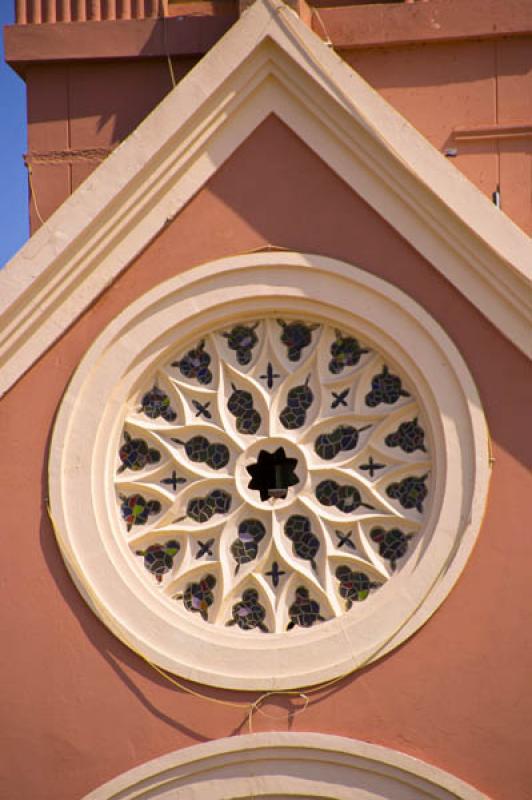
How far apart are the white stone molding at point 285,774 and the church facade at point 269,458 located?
22 millimetres

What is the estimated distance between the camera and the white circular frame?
53.2ft

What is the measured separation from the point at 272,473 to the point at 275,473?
7 cm

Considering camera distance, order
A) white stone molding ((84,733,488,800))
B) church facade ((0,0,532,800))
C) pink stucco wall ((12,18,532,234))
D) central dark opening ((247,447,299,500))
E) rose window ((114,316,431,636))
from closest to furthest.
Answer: white stone molding ((84,733,488,800)) → church facade ((0,0,532,800)) → rose window ((114,316,431,636)) → central dark opening ((247,447,299,500)) → pink stucco wall ((12,18,532,234))

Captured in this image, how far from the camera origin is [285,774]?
1620 centimetres

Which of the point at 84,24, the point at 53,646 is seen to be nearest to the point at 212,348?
the point at 53,646

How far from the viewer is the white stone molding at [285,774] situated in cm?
1600

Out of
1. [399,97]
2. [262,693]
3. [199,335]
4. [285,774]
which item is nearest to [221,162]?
[199,335]

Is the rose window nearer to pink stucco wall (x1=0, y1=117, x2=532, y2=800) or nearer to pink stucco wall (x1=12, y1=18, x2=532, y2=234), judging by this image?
pink stucco wall (x1=0, y1=117, x2=532, y2=800)

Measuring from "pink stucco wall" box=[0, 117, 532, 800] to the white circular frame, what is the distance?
0.42ft

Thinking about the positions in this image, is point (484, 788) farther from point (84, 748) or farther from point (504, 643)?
point (84, 748)

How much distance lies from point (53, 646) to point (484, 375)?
4044mm

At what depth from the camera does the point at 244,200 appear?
55.8 feet

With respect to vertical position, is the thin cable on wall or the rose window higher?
the rose window

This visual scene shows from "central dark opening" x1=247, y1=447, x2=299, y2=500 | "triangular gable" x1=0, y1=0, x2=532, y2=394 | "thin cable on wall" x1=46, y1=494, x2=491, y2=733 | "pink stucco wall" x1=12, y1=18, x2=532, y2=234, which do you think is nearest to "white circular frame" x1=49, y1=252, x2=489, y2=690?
"thin cable on wall" x1=46, y1=494, x2=491, y2=733
